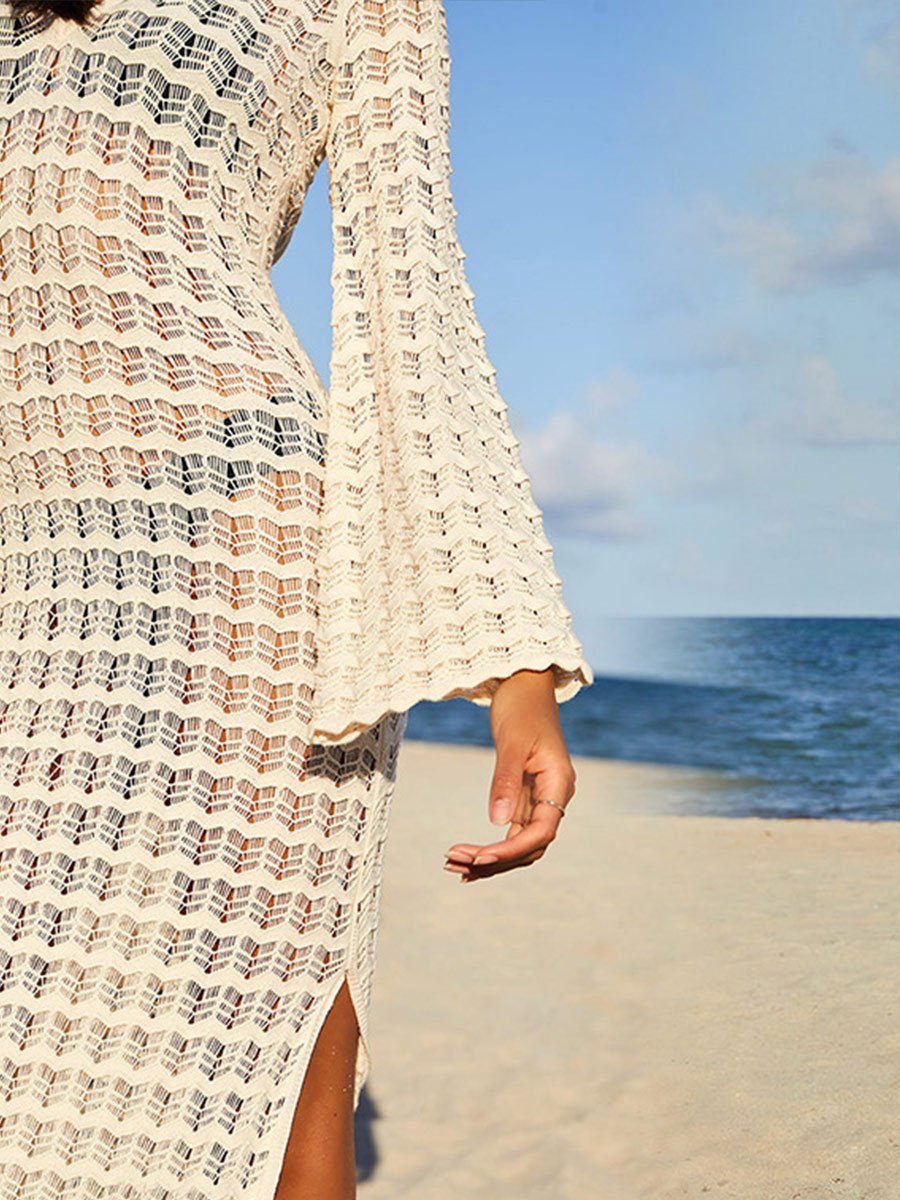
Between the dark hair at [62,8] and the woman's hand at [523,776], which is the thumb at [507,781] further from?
the dark hair at [62,8]

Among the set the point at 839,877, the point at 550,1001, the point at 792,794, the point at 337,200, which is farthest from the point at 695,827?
the point at 337,200

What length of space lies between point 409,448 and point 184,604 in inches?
13.2

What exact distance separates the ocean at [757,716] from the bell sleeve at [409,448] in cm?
716

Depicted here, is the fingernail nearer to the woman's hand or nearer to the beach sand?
the woman's hand

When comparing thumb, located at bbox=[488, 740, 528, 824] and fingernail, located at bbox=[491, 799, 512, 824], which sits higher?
thumb, located at bbox=[488, 740, 528, 824]

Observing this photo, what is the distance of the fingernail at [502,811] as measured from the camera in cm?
135

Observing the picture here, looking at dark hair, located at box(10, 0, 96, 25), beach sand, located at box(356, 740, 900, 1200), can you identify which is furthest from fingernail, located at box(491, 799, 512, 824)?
beach sand, located at box(356, 740, 900, 1200)

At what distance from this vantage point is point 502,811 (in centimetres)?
136

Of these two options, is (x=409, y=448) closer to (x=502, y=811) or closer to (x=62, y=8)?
(x=502, y=811)

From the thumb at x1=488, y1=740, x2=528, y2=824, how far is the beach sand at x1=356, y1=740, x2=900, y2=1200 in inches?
98.7

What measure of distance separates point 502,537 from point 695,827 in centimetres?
784

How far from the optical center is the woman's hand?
1316mm

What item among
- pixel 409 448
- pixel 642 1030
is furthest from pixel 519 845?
pixel 642 1030

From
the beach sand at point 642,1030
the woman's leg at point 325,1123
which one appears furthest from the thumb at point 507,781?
the beach sand at point 642,1030
